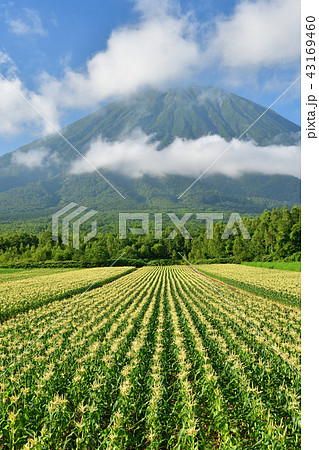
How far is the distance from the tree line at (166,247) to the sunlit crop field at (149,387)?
5079 cm

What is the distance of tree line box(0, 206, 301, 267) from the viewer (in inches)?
2352

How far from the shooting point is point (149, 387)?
5.43 m

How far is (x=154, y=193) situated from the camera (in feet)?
460

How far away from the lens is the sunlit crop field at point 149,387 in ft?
12.5

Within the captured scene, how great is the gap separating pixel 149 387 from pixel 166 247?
71070mm

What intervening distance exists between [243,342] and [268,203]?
6710 inches

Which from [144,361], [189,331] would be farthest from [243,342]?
[144,361]

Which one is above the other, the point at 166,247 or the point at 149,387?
the point at 149,387

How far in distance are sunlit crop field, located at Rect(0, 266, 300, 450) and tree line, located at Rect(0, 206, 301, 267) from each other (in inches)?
2000

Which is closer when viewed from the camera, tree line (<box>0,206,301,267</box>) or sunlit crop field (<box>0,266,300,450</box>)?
sunlit crop field (<box>0,266,300,450</box>)

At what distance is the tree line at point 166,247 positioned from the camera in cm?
5974

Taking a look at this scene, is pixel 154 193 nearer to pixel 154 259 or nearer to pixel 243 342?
pixel 154 259

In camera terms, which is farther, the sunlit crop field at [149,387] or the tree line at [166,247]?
the tree line at [166,247]
